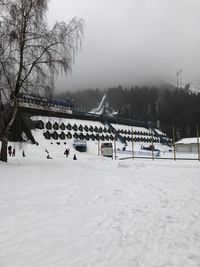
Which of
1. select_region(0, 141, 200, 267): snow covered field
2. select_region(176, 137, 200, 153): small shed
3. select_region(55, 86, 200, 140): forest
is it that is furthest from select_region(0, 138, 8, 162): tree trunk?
select_region(55, 86, 200, 140): forest

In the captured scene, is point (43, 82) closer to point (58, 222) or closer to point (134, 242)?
point (58, 222)

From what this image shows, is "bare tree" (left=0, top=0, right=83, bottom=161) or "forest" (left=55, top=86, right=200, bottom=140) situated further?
"forest" (left=55, top=86, right=200, bottom=140)

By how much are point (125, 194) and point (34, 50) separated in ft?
34.6

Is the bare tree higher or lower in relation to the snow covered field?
higher

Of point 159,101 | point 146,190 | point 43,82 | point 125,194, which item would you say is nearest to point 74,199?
point 125,194

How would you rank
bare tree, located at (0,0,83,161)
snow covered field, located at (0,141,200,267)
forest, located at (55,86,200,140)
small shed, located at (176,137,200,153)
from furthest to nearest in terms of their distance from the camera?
forest, located at (55,86,200,140) < small shed, located at (176,137,200,153) < bare tree, located at (0,0,83,161) < snow covered field, located at (0,141,200,267)

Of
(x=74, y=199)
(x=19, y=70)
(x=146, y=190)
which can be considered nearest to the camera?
(x=74, y=199)

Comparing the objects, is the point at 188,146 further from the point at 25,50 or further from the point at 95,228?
the point at 95,228

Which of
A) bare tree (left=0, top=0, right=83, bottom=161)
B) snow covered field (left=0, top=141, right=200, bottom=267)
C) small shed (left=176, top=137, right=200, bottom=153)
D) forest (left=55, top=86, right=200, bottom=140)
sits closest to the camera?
snow covered field (left=0, top=141, right=200, bottom=267)

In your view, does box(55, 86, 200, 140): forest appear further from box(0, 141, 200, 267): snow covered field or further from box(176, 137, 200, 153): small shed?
box(0, 141, 200, 267): snow covered field

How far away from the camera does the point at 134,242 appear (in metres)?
5.36

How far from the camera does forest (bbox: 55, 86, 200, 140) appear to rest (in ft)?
436

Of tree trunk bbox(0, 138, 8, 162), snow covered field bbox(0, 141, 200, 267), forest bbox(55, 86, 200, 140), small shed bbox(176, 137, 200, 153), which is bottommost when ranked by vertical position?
snow covered field bbox(0, 141, 200, 267)

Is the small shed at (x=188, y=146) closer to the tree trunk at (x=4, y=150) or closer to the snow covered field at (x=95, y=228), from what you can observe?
the tree trunk at (x=4, y=150)
